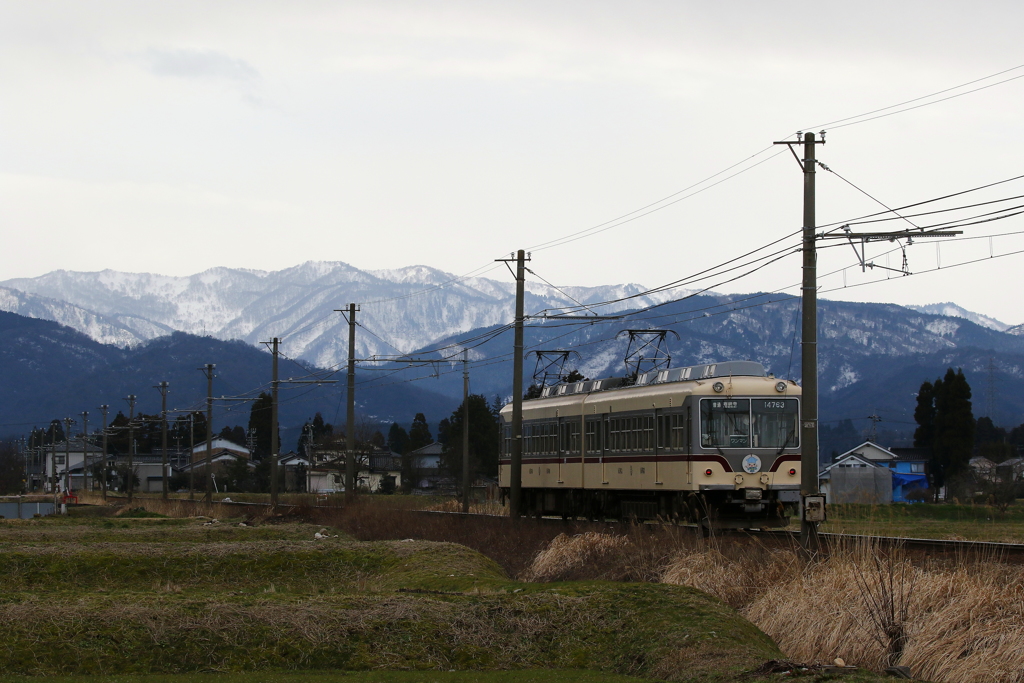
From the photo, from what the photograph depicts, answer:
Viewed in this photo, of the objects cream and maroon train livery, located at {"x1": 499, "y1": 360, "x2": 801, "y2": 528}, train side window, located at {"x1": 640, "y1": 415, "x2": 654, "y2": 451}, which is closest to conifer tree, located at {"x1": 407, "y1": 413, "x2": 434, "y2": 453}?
cream and maroon train livery, located at {"x1": 499, "y1": 360, "x2": 801, "y2": 528}

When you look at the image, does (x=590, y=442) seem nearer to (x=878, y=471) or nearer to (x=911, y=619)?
(x=911, y=619)

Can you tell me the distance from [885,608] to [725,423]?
13863 mm

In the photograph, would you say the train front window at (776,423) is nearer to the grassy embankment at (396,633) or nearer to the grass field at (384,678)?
the grassy embankment at (396,633)

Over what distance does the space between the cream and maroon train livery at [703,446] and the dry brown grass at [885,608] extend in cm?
820

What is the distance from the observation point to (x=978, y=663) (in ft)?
37.9

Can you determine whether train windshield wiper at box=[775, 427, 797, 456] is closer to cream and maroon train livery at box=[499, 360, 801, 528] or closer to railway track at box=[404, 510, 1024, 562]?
cream and maroon train livery at box=[499, 360, 801, 528]

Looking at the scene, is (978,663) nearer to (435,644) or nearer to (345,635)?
(435,644)

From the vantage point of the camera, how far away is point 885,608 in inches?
494

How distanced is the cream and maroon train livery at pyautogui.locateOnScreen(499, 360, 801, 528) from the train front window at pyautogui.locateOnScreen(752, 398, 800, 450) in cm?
2

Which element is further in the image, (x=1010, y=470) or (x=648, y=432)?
(x=1010, y=470)

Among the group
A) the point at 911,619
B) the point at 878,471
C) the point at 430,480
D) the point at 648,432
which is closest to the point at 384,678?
the point at 911,619

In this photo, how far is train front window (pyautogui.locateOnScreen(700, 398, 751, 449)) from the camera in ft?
86.1

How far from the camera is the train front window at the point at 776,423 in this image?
26.6m

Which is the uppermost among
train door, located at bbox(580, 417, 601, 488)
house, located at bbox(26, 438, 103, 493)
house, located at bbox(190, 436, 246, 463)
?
train door, located at bbox(580, 417, 601, 488)
